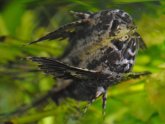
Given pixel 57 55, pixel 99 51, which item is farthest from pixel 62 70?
pixel 57 55

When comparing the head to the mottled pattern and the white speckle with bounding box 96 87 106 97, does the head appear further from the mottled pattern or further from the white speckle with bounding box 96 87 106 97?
the white speckle with bounding box 96 87 106 97

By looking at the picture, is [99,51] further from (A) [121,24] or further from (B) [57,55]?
(B) [57,55]

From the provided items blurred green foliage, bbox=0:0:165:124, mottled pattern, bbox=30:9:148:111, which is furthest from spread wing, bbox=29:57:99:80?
blurred green foliage, bbox=0:0:165:124

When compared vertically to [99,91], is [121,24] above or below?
above

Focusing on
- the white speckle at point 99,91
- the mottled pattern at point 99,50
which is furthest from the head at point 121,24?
the white speckle at point 99,91

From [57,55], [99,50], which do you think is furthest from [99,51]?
[57,55]

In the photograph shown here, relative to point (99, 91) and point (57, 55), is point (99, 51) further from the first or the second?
point (57, 55)

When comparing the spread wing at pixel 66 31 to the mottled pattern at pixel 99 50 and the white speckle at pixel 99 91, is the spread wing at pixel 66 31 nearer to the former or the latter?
the mottled pattern at pixel 99 50

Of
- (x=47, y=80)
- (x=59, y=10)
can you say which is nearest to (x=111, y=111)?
(x=47, y=80)

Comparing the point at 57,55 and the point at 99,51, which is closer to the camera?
the point at 99,51
